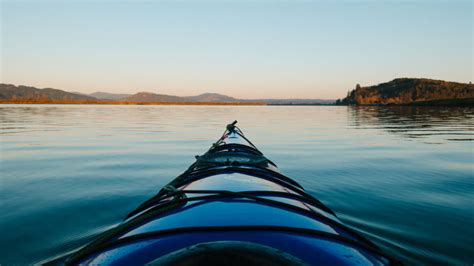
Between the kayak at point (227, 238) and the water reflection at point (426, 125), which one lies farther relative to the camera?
the water reflection at point (426, 125)

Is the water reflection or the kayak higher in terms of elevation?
the kayak

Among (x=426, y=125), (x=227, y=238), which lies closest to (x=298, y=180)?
(x=227, y=238)

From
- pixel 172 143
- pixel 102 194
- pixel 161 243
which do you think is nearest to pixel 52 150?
pixel 172 143

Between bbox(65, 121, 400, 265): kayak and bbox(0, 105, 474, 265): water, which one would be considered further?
bbox(0, 105, 474, 265): water

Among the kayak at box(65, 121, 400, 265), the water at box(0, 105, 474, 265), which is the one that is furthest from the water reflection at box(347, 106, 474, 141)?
the kayak at box(65, 121, 400, 265)

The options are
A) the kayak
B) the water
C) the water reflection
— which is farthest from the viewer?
the water reflection

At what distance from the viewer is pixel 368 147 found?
1370 cm

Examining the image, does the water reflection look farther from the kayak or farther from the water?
the kayak

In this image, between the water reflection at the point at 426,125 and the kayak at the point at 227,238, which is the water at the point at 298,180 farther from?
the water reflection at the point at 426,125

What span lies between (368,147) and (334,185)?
7052 mm

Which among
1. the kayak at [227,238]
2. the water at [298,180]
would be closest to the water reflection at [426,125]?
the water at [298,180]

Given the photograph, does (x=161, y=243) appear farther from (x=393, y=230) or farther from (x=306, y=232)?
(x=393, y=230)

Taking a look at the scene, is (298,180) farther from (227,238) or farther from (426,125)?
(426,125)

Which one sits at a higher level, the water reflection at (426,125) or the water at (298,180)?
the water reflection at (426,125)
